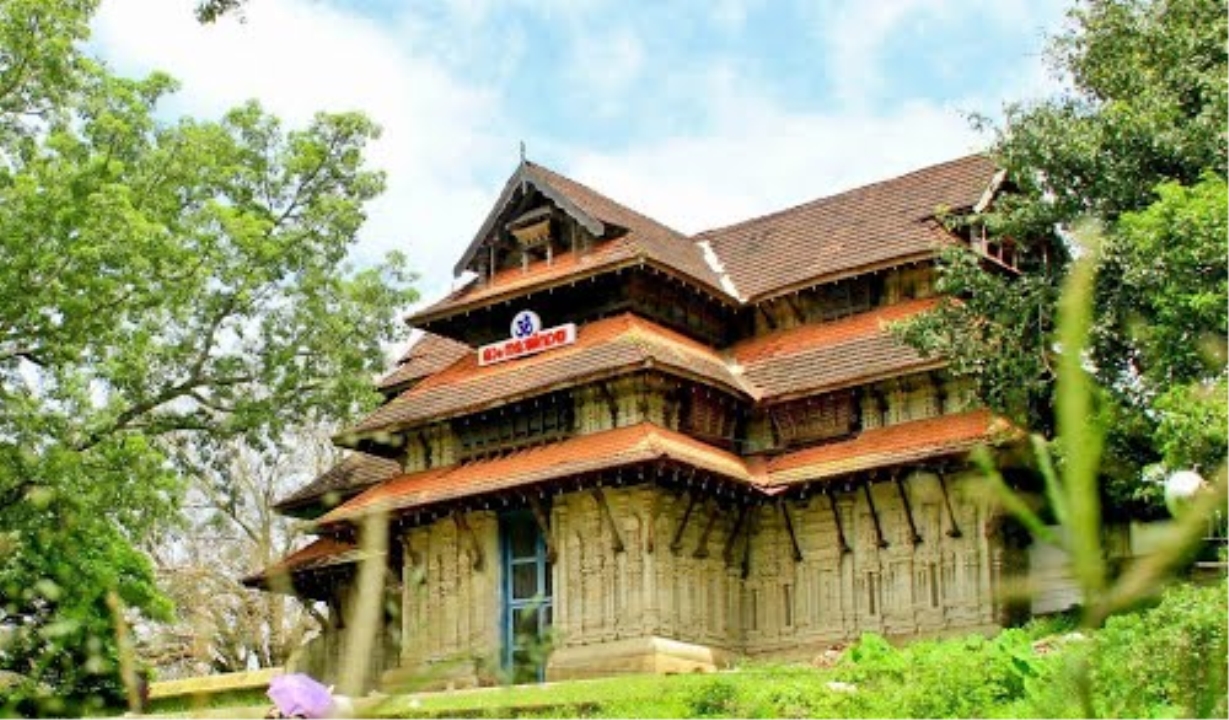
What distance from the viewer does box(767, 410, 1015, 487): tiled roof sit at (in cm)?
2306

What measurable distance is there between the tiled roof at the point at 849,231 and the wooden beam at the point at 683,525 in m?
4.48

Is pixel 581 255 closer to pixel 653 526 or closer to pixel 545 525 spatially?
pixel 545 525

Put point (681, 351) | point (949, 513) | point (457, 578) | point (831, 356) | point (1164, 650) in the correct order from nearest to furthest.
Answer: point (1164, 650) < point (949, 513) < point (681, 351) < point (831, 356) < point (457, 578)

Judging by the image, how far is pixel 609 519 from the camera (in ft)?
79.7

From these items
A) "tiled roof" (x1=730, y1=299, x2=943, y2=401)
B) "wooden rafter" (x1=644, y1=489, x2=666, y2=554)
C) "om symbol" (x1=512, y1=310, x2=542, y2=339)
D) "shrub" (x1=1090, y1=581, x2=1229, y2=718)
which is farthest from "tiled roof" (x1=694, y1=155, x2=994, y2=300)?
"shrub" (x1=1090, y1=581, x2=1229, y2=718)

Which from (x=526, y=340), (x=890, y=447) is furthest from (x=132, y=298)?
(x=890, y=447)

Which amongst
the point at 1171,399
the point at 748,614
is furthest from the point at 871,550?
the point at 1171,399

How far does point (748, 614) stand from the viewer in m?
25.5

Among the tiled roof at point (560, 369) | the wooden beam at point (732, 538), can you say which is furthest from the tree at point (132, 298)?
the wooden beam at point (732, 538)

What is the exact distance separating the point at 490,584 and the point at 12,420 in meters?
7.73

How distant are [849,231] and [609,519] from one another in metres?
7.23

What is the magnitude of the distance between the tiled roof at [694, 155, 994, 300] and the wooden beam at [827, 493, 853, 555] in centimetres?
385

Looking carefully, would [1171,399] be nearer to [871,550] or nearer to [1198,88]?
[1198,88]

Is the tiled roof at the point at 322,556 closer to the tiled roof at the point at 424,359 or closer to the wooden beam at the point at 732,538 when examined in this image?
the tiled roof at the point at 424,359
